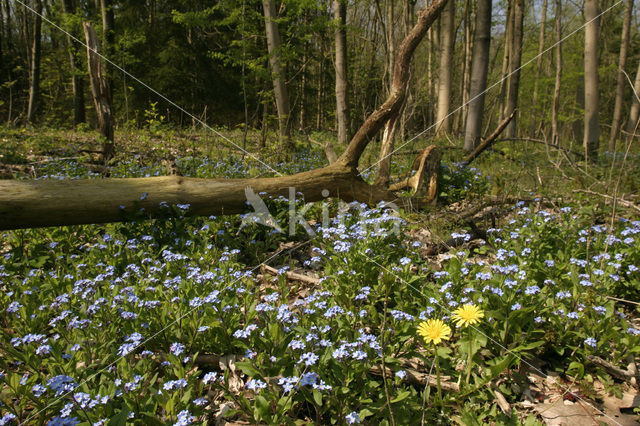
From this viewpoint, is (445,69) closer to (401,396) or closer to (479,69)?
(479,69)

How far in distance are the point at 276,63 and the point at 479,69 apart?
4387 mm

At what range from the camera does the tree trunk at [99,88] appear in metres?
6.93

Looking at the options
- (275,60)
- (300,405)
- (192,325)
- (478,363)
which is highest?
(275,60)

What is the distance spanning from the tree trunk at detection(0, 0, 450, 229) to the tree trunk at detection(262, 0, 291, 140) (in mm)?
3897

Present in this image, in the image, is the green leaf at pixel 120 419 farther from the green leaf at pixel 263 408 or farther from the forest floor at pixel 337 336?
the green leaf at pixel 263 408

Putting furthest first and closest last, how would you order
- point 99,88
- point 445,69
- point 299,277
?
Answer: point 445,69
point 99,88
point 299,277

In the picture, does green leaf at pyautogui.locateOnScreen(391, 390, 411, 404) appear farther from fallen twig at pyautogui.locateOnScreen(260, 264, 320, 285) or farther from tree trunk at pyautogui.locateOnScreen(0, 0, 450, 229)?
tree trunk at pyautogui.locateOnScreen(0, 0, 450, 229)

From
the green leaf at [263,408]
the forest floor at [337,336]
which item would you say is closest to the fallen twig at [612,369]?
the forest floor at [337,336]

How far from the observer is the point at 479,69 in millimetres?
8328

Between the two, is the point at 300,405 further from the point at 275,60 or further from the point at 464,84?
the point at 464,84

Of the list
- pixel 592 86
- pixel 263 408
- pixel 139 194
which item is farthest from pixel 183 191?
pixel 592 86

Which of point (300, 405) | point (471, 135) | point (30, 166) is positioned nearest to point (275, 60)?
point (471, 135)

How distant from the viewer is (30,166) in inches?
261

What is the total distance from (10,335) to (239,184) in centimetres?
240
